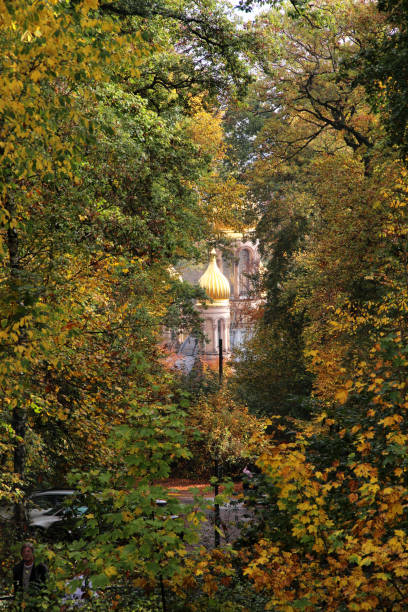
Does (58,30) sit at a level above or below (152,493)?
above

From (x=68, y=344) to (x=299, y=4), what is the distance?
8259 mm

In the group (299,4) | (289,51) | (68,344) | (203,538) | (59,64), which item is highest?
(289,51)

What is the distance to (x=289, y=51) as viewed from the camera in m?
24.1

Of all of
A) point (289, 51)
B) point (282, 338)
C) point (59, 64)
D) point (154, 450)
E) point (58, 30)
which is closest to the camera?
point (58, 30)

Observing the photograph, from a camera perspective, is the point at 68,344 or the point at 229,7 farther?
the point at 229,7

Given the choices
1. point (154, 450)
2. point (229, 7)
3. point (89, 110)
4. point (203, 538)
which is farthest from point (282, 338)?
point (154, 450)

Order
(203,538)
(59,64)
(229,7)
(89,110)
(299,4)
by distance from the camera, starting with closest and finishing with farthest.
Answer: (59,64) → (89,110) → (299,4) → (229,7) → (203,538)

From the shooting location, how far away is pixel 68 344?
10.4m

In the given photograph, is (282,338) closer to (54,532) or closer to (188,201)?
(188,201)

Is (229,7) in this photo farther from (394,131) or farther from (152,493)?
(152,493)

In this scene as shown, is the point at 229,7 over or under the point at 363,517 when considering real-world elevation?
over

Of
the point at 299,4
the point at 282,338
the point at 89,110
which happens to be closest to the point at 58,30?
the point at 89,110

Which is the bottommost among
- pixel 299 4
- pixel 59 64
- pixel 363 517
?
pixel 363 517

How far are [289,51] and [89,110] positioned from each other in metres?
15.3
